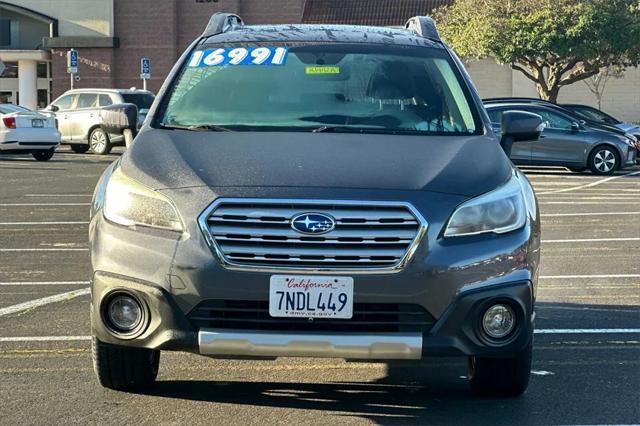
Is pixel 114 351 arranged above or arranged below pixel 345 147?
below

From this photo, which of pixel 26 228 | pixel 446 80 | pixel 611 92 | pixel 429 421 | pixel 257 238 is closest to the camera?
pixel 257 238

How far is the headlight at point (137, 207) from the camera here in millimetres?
5305

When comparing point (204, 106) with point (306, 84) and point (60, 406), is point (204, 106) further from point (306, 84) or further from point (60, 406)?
point (60, 406)

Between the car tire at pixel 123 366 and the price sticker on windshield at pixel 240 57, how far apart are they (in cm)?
179

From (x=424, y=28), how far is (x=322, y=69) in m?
1.11

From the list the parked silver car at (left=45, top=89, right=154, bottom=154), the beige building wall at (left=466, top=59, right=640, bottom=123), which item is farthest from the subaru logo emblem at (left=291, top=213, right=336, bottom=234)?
the beige building wall at (left=466, top=59, right=640, bottom=123)

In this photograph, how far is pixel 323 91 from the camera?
657 centimetres

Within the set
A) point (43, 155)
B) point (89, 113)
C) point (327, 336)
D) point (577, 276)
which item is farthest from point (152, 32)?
point (327, 336)

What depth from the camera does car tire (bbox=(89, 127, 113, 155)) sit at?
30422mm

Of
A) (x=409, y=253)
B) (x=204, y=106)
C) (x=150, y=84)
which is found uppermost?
(x=204, y=106)

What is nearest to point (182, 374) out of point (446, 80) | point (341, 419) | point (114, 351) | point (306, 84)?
point (114, 351)

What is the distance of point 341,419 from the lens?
5527mm

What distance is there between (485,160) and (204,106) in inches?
64.8

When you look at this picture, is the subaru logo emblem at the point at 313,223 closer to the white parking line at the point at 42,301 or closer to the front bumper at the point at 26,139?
the white parking line at the point at 42,301
